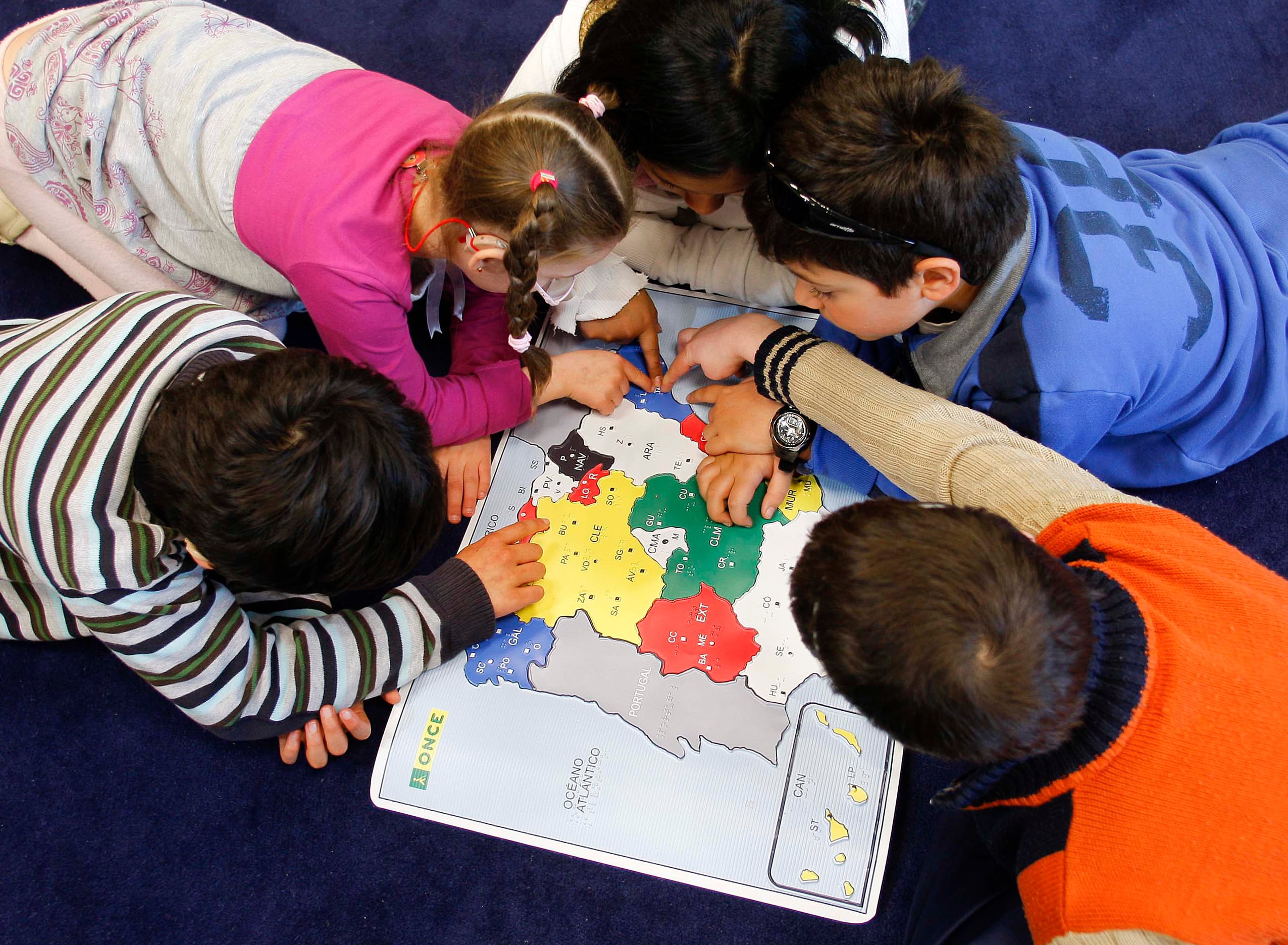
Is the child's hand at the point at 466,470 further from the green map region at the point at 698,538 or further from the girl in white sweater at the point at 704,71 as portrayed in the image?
the girl in white sweater at the point at 704,71

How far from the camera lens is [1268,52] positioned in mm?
1302

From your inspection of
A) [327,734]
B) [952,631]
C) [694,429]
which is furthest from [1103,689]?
[327,734]

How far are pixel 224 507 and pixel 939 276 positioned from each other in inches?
23.6

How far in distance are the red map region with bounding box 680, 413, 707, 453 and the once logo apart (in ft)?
1.25

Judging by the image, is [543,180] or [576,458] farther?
[576,458]

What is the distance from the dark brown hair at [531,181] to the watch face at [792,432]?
0.27 m

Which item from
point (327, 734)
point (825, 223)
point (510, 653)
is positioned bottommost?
point (327, 734)

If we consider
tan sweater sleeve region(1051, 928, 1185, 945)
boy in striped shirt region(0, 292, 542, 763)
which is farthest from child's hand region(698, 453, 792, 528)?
tan sweater sleeve region(1051, 928, 1185, 945)

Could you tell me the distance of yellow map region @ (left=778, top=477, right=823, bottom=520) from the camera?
0.90 m

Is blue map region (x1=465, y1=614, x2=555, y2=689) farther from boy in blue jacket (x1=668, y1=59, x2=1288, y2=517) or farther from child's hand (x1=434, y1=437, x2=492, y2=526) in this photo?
boy in blue jacket (x1=668, y1=59, x2=1288, y2=517)

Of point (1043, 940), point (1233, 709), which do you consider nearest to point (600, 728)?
point (1043, 940)

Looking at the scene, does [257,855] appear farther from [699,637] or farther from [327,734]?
[699,637]

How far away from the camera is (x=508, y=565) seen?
85 centimetres

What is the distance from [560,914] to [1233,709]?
628 millimetres
